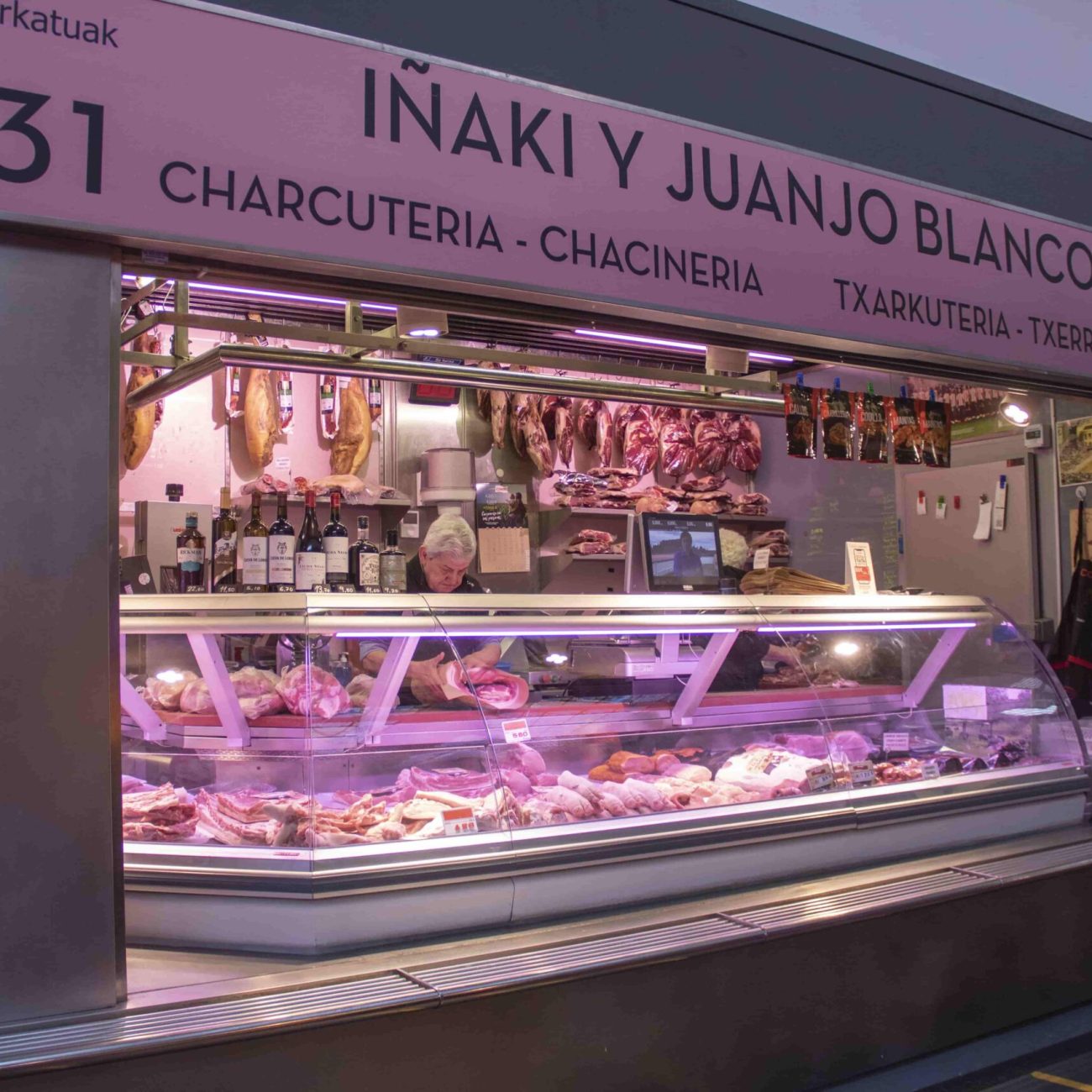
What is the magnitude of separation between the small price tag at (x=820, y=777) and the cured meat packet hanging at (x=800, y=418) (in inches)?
45.6

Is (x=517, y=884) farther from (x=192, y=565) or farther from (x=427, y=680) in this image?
(x=192, y=565)

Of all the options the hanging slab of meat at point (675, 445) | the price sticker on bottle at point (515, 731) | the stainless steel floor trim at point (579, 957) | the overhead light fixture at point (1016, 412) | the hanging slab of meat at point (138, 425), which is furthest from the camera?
the hanging slab of meat at point (675, 445)

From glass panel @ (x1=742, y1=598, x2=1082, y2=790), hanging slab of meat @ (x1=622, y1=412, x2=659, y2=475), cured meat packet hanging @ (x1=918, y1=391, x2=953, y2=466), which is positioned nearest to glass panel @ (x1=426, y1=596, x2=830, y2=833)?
glass panel @ (x1=742, y1=598, x2=1082, y2=790)

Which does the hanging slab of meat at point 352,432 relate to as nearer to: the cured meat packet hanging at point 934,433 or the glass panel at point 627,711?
the glass panel at point 627,711

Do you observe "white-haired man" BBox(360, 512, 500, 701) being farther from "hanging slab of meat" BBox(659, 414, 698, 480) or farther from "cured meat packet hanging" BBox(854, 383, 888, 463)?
"hanging slab of meat" BBox(659, 414, 698, 480)

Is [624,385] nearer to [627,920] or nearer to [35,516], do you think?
[627,920]

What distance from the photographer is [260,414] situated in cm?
635

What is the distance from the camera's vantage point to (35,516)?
2191 mm

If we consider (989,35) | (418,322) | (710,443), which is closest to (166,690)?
(418,322)

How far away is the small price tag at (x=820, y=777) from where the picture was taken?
3508 mm

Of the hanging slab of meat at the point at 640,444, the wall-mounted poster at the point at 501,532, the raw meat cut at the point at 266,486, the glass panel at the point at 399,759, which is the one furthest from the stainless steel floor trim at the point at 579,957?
the hanging slab of meat at the point at 640,444

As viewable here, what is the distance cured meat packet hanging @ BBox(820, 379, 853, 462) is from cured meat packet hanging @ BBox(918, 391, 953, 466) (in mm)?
367

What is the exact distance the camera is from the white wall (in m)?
4.10

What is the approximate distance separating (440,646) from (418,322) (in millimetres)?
987
